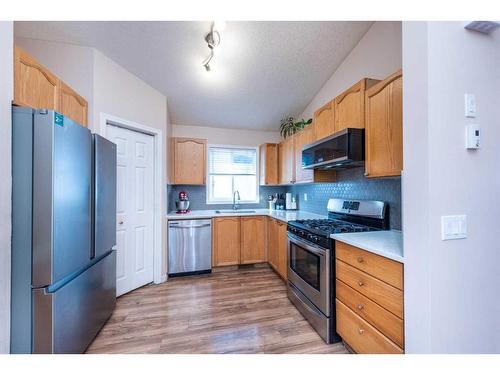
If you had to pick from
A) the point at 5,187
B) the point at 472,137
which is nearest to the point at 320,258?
the point at 472,137

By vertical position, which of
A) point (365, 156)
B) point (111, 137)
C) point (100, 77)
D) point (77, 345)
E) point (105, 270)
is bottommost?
point (77, 345)

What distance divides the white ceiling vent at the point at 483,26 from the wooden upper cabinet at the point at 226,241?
2992 mm

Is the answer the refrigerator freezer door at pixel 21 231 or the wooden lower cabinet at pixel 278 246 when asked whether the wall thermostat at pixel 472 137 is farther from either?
the refrigerator freezer door at pixel 21 231

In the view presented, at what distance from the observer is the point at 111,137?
2.38m

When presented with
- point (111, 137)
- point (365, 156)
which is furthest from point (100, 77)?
point (365, 156)

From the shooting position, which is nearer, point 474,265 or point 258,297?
point 474,265

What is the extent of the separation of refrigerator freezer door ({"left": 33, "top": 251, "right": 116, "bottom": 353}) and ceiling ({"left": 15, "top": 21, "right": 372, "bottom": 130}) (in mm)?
2147

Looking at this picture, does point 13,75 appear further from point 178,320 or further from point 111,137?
point 178,320

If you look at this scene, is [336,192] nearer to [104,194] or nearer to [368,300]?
[368,300]

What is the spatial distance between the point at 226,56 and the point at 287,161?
1.68m

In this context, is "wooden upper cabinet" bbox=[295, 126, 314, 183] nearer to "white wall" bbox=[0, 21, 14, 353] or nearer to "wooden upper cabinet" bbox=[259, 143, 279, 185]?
"wooden upper cabinet" bbox=[259, 143, 279, 185]

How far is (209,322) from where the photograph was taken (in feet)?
6.63

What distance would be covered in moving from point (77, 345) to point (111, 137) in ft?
6.37

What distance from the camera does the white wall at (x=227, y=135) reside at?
152 inches
